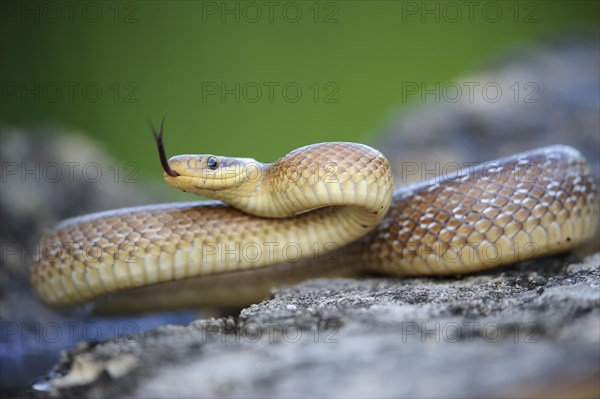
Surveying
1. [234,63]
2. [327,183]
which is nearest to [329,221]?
[327,183]

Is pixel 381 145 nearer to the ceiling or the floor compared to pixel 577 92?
nearer to the floor

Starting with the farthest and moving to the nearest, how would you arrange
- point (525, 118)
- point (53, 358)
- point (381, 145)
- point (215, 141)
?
point (215, 141)
point (381, 145)
point (525, 118)
point (53, 358)

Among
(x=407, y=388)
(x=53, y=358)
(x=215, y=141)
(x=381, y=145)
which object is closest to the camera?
(x=407, y=388)

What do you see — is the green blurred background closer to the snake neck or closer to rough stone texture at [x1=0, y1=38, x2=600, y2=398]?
the snake neck

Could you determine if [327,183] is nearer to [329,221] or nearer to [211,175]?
[329,221]

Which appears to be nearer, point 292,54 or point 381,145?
point 381,145

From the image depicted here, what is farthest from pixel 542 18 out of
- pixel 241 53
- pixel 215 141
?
pixel 215 141

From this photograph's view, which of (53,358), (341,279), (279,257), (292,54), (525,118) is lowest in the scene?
(53,358)

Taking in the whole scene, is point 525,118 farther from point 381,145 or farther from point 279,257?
point 279,257
